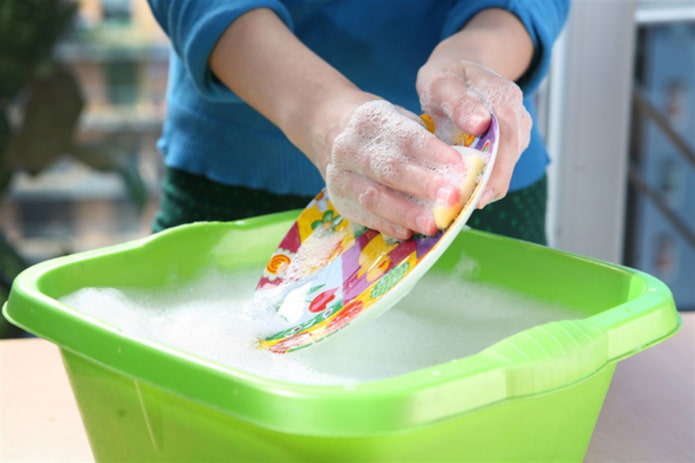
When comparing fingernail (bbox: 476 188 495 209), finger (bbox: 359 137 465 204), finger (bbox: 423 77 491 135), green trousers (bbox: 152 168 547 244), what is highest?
finger (bbox: 423 77 491 135)

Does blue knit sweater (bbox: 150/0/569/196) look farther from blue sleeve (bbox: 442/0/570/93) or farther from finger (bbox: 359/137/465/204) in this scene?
finger (bbox: 359/137/465/204)

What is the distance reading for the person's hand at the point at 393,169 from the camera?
500mm

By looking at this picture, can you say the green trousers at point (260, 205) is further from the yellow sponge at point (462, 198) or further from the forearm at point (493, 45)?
the yellow sponge at point (462, 198)

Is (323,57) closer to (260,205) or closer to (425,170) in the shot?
(260,205)

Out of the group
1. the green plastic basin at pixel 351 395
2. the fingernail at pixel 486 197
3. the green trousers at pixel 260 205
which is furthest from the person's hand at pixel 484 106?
the green trousers at pixel 260 205

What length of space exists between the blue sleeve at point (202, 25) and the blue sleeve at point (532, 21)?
0.50ft

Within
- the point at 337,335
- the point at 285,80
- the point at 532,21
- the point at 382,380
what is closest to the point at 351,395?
the point at 382,380

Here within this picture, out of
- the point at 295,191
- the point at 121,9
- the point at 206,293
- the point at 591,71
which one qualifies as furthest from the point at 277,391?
the point at 121,9

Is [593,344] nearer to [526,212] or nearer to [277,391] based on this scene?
[277,391]

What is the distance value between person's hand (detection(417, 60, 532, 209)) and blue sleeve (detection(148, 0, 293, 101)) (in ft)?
0.54

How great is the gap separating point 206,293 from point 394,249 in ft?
0.58

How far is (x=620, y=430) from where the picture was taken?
62cm

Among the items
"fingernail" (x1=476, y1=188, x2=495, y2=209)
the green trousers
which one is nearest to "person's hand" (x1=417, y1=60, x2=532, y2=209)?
"fingernail" (x1=476, y1=188, x2=495, y2=209)

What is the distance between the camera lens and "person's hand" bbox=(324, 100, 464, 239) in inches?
19.7
